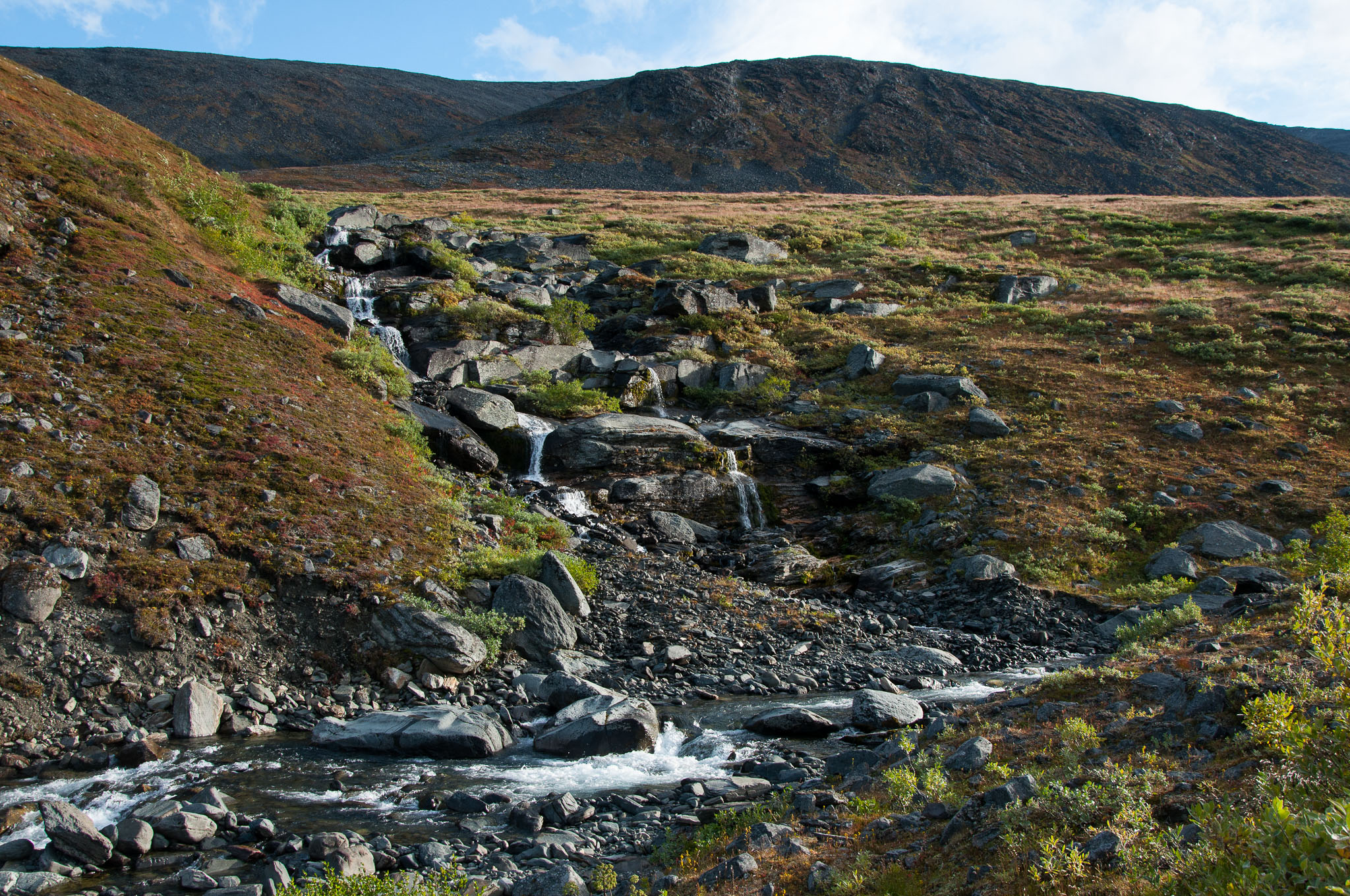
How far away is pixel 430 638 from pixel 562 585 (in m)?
3.05

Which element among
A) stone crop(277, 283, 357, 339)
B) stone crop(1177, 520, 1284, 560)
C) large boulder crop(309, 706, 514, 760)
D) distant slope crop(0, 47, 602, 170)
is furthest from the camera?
distant slope crop(0, 47, 602, 170)

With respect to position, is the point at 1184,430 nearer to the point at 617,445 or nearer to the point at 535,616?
the point at 617,445

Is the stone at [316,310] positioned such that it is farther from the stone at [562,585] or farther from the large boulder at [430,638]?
the large boulder at [430,638]

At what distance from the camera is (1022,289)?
1524 inches

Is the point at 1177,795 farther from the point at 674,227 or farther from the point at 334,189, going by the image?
the point at 334,189

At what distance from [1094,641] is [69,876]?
16.8 m

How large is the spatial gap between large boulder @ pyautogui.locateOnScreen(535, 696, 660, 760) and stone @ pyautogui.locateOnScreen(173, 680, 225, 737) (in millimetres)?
4362

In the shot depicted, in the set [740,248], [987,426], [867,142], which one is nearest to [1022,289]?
[740,248]

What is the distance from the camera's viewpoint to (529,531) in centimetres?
1689

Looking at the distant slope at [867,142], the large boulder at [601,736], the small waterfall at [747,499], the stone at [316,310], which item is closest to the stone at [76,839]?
the large boulder at [601,736]

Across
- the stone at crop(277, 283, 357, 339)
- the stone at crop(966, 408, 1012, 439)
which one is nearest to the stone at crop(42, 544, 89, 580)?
the stone at crop(277, 283, 357, 339)

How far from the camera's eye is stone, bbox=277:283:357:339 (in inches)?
874

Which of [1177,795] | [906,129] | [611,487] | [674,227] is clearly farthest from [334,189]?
[906,129]

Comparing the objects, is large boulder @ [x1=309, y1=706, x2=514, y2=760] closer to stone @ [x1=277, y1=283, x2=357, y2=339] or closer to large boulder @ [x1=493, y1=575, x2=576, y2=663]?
large boulder @ [x1=493, y1=575, x2=576, y2=663]
